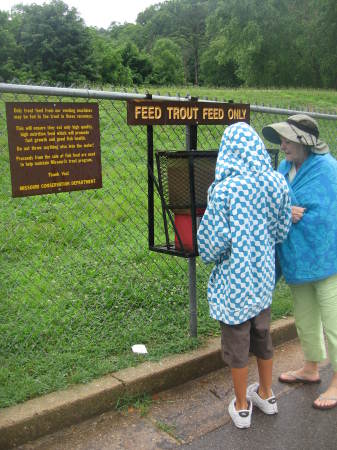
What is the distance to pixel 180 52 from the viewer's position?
85.2 meters

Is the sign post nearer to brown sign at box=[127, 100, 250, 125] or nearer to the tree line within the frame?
brown sign at box=[127, 100, 250, 125]

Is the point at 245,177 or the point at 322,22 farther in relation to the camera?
the point at 322,22

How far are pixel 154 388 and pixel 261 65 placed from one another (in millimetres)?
51728

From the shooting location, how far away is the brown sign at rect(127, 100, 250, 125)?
323 centimetres

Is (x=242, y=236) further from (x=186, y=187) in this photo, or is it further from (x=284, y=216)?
(x=186, y=187)

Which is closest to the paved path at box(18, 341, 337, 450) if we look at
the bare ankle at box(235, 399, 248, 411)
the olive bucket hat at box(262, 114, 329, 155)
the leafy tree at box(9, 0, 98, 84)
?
the bare ankle at box(235, 399, 248, 411)

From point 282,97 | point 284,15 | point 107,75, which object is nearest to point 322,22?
point 284,15

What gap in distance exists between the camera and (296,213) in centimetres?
306

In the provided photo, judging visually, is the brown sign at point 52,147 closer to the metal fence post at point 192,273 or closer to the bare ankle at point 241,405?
the metal fence post at point 192,273

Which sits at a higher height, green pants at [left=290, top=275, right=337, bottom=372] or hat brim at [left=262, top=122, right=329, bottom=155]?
hat brim at [left=262, top=122, right=329, bottom=155]

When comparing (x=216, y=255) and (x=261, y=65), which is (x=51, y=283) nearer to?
(x=216, y=255)

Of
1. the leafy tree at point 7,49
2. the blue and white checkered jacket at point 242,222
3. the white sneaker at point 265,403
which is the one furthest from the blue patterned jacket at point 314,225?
the leafy tree at point 7,49

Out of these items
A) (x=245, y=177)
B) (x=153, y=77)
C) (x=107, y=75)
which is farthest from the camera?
(x=153, y=77)

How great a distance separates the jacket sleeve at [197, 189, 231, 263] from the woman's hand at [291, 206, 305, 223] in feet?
1.72
